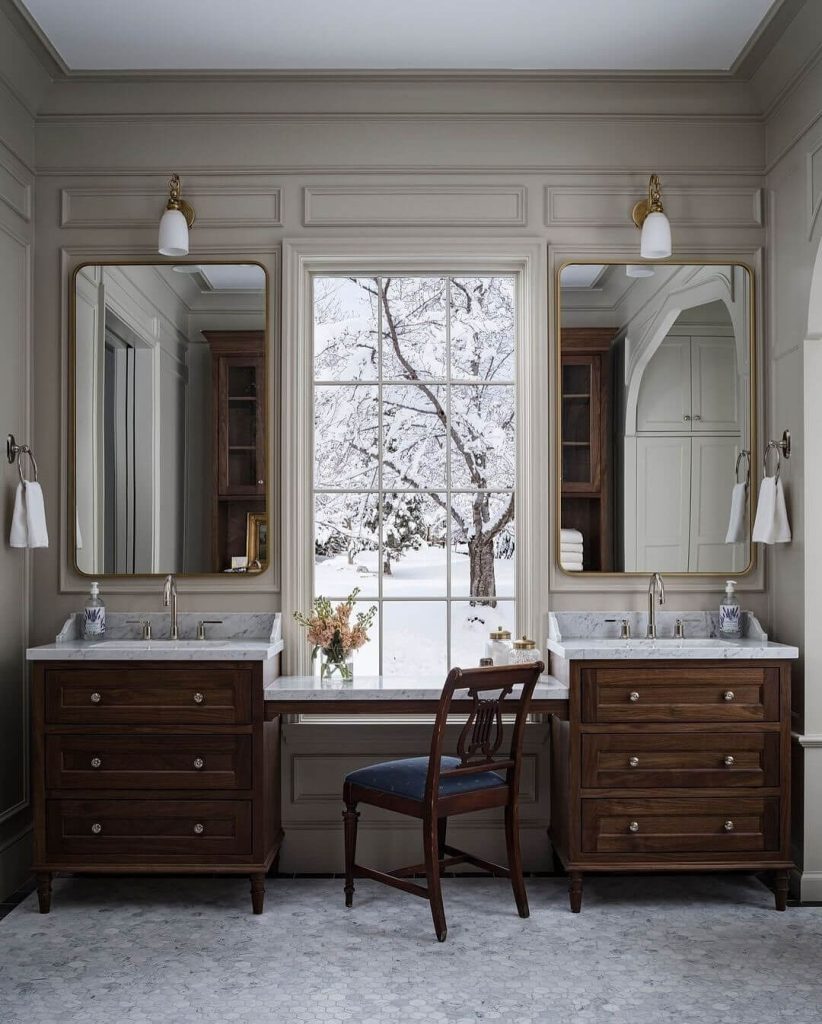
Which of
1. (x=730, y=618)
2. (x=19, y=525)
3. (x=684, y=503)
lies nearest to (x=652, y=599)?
(x=730, y=618)

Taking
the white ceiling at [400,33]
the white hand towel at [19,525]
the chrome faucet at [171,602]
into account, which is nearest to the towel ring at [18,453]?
the white hand towel at [19,525]

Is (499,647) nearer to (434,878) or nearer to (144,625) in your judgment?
(434,878)

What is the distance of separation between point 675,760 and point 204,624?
5.81 ft

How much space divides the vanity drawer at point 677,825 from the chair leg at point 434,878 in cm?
54

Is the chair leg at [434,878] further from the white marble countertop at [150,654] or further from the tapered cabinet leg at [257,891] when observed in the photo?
the white marble countertop at [150,654]

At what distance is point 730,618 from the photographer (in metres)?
3.50

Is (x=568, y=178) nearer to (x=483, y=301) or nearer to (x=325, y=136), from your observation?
(x=483, y=301)

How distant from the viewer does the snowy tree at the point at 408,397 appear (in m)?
3.78

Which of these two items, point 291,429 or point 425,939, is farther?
point 291,429

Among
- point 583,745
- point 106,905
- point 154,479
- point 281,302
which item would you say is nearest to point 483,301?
point 281,302

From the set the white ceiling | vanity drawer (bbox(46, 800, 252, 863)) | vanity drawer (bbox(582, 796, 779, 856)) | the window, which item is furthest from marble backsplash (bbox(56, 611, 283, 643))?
the white ceiling

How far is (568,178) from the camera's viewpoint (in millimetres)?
3666

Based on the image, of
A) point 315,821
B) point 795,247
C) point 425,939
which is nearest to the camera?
point 425,939

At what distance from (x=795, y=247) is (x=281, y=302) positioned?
1889 mm
